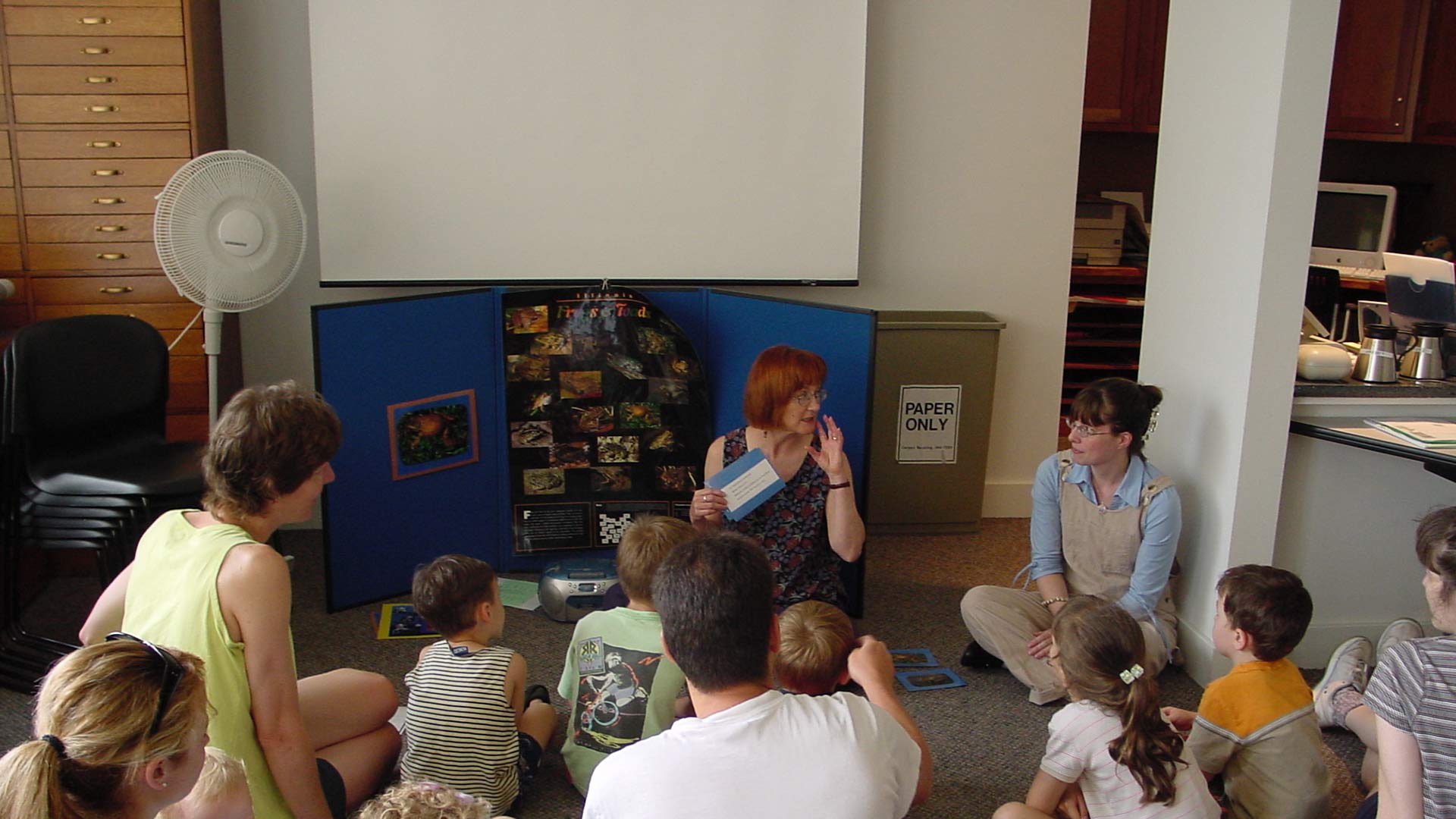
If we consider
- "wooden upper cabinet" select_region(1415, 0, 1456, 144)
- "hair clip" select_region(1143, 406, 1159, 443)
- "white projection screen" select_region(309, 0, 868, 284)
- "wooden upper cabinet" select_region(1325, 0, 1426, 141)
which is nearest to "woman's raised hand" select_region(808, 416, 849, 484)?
"hair clip" select_region(1143, 406, 1159, 443)

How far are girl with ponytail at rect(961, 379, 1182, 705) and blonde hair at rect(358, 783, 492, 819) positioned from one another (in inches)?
74.1

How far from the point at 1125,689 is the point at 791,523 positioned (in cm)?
139

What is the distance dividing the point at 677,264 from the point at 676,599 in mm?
2872

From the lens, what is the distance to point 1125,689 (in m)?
2.08

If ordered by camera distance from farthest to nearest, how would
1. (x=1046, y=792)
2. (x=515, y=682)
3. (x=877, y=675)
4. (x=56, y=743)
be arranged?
(x=515, y=682) → (x=1046, y=792) → (x=877, y=675) → (x=56, y=743)

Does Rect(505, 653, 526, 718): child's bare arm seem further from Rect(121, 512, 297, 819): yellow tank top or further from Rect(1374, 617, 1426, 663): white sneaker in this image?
Rect(1374, 617, 1426, 663): white sneaker

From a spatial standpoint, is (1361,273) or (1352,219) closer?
(1361,273)

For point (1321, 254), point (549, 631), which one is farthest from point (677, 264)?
point (1321, 254)

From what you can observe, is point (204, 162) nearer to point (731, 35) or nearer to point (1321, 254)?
point (731, 35)

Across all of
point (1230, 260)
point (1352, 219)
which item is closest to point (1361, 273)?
point (1352, 219)

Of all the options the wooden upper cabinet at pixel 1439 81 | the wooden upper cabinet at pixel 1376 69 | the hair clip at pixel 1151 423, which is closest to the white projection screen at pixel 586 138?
the hair clip at pixel 1151 423

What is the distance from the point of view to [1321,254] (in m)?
5.84

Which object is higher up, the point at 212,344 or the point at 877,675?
the point at 212,344

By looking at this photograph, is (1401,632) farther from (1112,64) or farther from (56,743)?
(1112,64)
